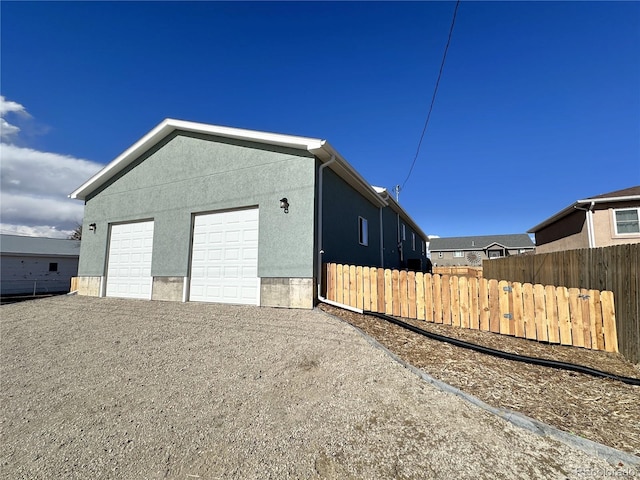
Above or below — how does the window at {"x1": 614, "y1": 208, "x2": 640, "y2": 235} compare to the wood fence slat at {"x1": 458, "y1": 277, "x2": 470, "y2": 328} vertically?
above

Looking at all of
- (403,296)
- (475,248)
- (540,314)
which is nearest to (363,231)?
(403,296)

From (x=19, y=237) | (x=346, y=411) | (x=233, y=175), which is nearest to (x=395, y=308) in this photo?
(x=346, y=411)

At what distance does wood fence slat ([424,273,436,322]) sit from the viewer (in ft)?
20.1

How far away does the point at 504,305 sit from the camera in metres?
5.55

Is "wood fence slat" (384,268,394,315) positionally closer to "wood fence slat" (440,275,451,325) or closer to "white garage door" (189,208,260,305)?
"wood fence slat" (440,275,451,325)

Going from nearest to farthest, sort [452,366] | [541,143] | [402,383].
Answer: [402,383], [452,366], [541,143]

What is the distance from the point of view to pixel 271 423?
9.32 ft

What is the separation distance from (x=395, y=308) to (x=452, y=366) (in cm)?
253

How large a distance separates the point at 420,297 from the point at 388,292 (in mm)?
723

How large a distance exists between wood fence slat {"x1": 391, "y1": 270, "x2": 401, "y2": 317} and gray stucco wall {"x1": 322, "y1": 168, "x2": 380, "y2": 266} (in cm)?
223

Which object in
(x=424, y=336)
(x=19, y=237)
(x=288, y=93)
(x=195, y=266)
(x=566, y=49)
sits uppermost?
(x=288, y=93)

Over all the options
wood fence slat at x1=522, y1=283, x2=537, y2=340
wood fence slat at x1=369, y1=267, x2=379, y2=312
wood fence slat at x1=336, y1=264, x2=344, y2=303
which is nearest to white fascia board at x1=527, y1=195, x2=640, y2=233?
wood fence slat at x1=522, y1=283, x2=537, y2=340

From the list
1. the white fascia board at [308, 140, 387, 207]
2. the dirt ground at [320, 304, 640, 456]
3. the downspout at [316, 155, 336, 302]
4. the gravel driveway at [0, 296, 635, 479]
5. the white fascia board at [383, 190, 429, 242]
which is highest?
the white fascia board at [383, 190, 429, 242]

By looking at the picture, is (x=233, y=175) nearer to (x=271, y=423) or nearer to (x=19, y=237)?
(x=271, y=423)
